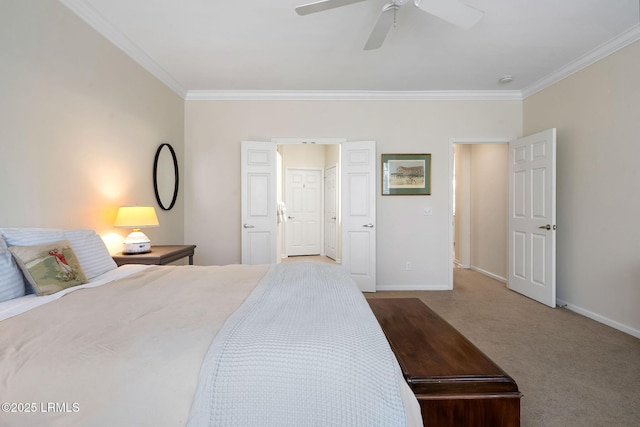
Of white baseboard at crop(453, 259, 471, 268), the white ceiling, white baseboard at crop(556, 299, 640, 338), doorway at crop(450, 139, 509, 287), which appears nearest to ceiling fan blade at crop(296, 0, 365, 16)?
the white ceiling

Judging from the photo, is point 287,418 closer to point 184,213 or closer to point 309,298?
point 309,298

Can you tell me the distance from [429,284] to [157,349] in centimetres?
376

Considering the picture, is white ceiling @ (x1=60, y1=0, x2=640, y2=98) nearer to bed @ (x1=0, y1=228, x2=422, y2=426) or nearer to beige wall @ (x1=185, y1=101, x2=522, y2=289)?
beige wall @ (x1=185, y1=101, x2=522, y2=289)

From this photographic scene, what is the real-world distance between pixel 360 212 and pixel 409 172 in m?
0.88

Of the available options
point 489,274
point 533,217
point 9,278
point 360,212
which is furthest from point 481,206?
point 9,278

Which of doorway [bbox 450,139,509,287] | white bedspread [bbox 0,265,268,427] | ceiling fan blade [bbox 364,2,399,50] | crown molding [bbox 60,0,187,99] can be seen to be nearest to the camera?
white bedspread [bbox 0,265,268,427]

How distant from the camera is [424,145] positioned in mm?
4027

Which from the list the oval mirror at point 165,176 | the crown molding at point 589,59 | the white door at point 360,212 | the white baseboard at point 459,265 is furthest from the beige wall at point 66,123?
the white baseboard at point 459,265

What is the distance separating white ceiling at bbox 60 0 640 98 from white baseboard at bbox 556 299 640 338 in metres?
2.56

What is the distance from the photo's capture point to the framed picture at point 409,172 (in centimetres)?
401

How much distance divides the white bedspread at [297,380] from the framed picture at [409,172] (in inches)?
128

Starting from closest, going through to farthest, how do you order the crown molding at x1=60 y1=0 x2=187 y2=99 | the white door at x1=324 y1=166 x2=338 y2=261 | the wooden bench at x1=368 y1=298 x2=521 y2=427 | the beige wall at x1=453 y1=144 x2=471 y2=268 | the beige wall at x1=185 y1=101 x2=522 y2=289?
the wooden bench at x1=368 y1=298 x2=521 y2=427 < the crown molding at x1=60 y1=0 x2=187 y2=99 < the beige wall at x1=185 y1=101 x2=522 y2=289 < the beige wall at x1=453 y1=144 x2=471 y2=268 < the white door at x1=324 y1=166 x2=338 y2=261

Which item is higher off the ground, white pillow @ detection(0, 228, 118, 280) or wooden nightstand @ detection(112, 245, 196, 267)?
white pillow @ detection(0, 228, 118, 280)

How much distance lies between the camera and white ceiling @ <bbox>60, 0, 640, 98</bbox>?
7.64ft
